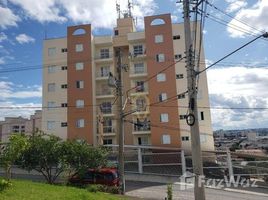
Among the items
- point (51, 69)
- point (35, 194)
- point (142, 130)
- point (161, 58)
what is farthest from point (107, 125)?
point (35, 194)

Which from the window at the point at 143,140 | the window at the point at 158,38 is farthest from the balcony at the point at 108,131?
the window at the point at 158,38

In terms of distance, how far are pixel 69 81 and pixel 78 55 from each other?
11.7 feet

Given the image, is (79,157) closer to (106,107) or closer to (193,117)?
(193,117)

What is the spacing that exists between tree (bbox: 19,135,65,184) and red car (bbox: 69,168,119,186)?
42.7 inches

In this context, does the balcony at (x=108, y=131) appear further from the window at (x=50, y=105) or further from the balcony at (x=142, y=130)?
the window at (x=50, y=105)

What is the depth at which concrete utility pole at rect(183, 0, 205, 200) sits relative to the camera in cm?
1220

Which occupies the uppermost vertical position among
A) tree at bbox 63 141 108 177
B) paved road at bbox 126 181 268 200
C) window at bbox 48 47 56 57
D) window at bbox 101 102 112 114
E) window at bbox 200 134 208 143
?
window at bbox 48 47 56 57

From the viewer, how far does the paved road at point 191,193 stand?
17.4m

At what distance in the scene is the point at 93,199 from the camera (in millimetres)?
11477

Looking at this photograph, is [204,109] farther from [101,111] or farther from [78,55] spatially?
[78,55]

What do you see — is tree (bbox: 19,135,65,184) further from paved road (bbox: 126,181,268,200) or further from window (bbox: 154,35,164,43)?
window (bbox: 154,35,164,43)

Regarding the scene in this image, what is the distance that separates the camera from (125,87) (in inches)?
1737

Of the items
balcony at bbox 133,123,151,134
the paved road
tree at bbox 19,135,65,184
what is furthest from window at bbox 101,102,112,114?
tree at bbox 19,135,65,184

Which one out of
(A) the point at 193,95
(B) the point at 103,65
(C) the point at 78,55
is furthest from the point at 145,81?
(A) the point at 193,95
